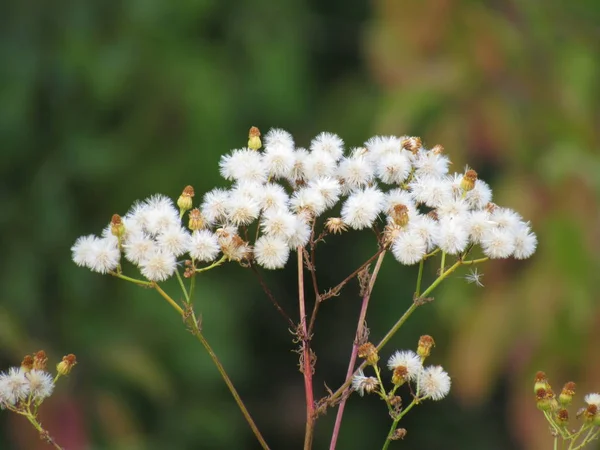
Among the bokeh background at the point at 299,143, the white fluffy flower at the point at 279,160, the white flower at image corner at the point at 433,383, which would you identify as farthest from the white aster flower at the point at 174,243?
the bokeh background at the point at 299,143

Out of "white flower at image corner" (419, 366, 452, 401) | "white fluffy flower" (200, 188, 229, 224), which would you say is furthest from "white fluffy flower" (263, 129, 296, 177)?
"white flower at image corner" (419, 366, 452, 401)

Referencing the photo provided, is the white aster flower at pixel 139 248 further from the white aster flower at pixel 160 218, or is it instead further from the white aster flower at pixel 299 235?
the white aster flower at pixel 299 235

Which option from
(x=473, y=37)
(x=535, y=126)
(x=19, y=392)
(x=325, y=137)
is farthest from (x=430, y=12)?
(x=19, y=392)

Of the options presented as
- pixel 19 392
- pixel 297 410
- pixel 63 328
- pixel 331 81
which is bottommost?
pixel 19 392

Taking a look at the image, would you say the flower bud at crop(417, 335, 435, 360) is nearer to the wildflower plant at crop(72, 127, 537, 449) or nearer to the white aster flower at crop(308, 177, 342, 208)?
the wildflower plant at crop(72, 127, 537, 449)

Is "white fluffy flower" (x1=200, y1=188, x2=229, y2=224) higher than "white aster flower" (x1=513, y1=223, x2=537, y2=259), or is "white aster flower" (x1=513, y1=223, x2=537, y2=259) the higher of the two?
"white aster flower" (x1=513, y1=223, x2=537, y2=259)

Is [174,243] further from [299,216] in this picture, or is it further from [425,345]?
[425,345]

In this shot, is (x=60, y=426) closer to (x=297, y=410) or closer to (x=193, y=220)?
(x=297, y=410)

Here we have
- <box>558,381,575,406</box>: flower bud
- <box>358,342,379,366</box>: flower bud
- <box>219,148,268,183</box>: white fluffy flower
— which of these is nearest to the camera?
<box>358,342,379,366</box>: flower bud
